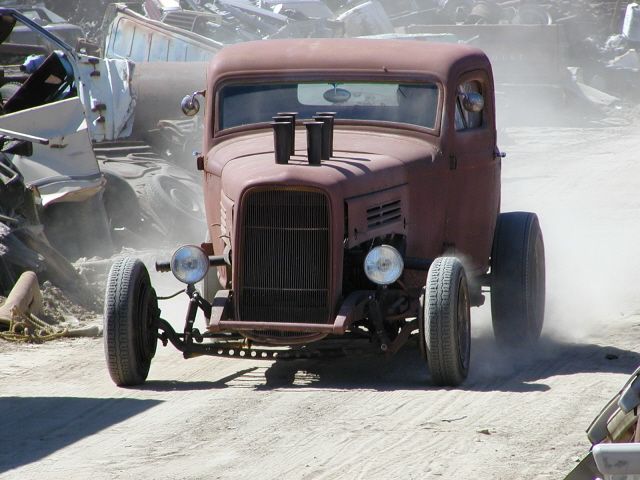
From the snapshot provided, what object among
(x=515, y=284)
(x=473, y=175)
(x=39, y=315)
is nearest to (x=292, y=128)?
(x=473, y=175)

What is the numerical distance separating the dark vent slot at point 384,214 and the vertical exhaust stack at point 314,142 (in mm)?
452

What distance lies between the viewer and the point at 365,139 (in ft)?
26.5

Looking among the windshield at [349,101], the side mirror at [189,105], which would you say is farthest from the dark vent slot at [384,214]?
the side mirror at [189,105]

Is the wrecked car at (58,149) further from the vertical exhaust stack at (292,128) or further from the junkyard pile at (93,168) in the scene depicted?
the vertical exhaust stack at (292,128)

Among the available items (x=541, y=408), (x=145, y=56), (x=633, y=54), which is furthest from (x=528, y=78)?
(x=541, y=408)

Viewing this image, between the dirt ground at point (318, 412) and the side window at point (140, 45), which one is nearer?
the dirt ground at point (318, 412)

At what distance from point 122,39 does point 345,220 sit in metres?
14.8

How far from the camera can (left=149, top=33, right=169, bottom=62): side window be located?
19.8 metres

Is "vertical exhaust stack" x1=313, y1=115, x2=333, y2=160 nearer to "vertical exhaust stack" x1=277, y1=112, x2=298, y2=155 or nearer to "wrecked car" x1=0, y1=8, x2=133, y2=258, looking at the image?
"vertical exhaust stack" x1=277, y1=112, x2=298, y2=155

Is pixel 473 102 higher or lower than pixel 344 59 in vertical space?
lower

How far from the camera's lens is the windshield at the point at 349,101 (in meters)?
8.32

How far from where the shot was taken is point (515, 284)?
8.59 m

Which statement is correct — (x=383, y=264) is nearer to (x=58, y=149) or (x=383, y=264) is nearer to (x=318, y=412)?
(x=318, y=412)

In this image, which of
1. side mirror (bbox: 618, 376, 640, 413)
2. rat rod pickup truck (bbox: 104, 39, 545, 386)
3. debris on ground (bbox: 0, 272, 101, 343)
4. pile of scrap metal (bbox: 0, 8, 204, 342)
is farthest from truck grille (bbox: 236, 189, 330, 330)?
pile of scrap metal (bbox: 0, 8, 204, 342)
